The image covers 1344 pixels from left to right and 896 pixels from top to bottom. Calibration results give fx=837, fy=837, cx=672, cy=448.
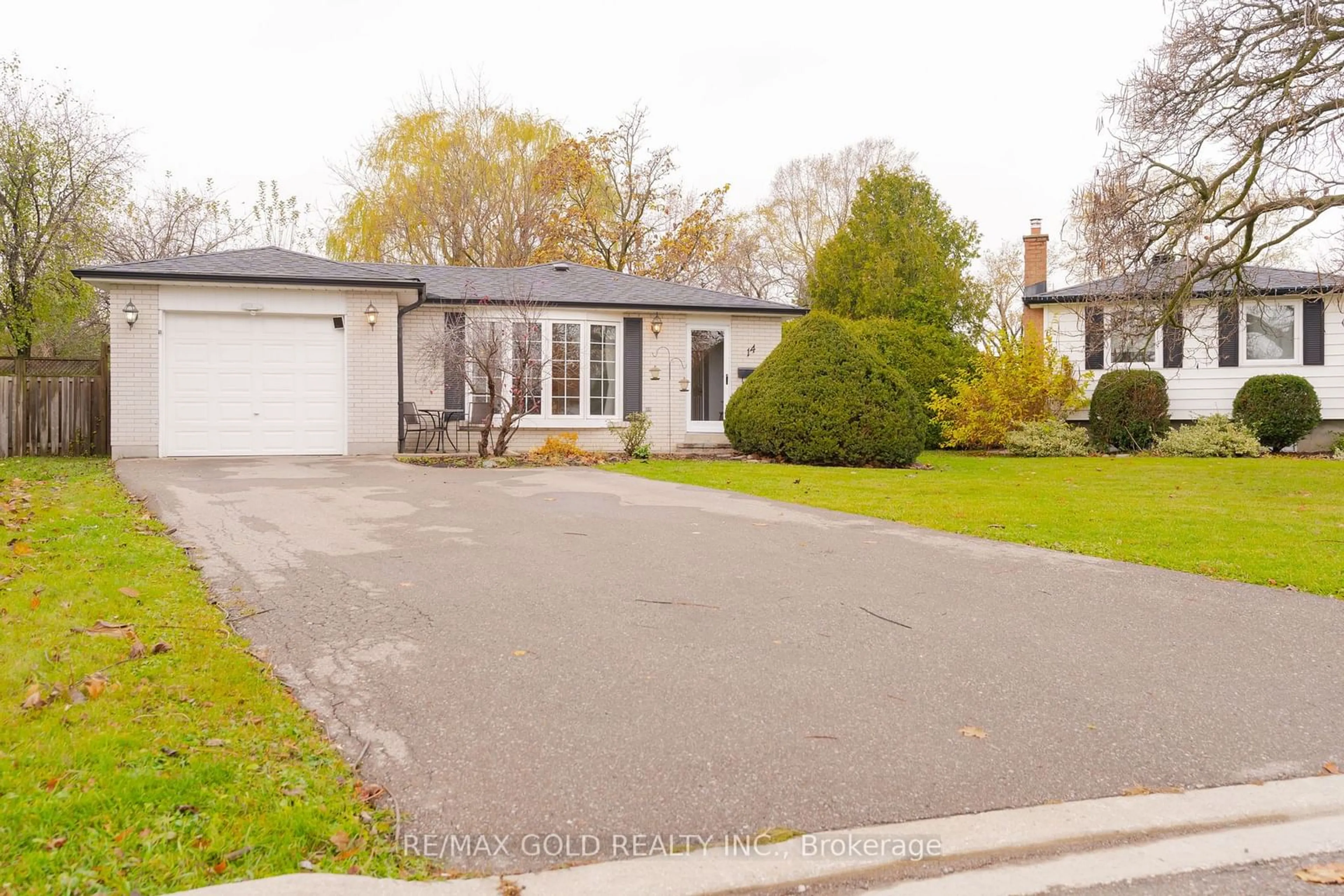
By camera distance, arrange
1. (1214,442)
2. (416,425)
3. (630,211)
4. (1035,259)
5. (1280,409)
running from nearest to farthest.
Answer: (416,425), (1214,442), (1280,409), (1035,259), (630,211)

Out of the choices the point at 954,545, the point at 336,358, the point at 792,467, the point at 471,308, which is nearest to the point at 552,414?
the point at 471,308

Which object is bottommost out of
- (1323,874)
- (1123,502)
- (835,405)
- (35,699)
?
(1323,874)

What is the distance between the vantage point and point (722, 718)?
335 cm

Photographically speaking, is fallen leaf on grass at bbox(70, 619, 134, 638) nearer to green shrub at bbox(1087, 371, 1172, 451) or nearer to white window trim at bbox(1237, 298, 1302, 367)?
green shrub at bbox(1087, 371, 1172, 451)

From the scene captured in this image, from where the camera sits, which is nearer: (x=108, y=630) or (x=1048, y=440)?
(x=108, y=630)

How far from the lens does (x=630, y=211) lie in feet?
99.0

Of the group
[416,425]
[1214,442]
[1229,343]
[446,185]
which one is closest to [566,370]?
[416,425]

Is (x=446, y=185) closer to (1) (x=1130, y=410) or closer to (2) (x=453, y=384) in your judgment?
(2) (x=453, y=384)

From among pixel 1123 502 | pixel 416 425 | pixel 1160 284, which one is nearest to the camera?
pixel 1123 502

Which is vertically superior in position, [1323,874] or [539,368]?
[539,368]

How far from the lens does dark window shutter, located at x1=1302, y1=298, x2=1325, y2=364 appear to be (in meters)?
18.0

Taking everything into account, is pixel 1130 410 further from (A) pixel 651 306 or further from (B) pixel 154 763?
(B) pixel 154 763

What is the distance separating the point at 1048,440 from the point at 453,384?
12152 mm

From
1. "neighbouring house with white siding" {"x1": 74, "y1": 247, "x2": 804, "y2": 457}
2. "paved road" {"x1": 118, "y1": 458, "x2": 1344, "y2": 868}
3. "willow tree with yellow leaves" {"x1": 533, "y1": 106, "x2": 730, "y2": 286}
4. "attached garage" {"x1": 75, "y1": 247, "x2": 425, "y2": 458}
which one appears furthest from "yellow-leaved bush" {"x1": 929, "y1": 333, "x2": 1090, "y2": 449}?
"willow tree with yellow leaves" {"x1": 533, "y1": 106, "x2": 730, "y2": 286}
